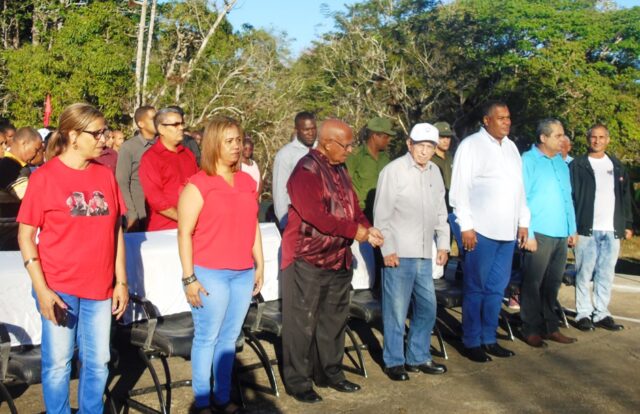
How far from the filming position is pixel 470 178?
6977 millimetres

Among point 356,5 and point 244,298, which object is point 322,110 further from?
point 244,298

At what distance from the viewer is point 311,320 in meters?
5.84

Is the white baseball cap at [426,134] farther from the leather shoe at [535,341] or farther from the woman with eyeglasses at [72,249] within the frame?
the woman with eyeglasses at [72,249]

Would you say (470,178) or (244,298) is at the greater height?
(470,178)

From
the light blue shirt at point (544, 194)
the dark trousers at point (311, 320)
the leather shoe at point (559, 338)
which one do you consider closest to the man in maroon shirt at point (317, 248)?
the dark trousers at point (311, 320)

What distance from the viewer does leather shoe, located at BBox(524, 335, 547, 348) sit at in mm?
7530

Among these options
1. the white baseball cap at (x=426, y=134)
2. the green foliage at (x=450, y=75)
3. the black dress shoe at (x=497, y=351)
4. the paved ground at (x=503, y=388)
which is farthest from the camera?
the green foliage at (x=450, y=75)

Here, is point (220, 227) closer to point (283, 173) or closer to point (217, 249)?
point (217, 249)

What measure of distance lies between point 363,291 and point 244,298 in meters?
2.44

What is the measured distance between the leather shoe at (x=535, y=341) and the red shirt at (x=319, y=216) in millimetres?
2610

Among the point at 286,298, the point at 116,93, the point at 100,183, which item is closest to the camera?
the point at 100,183

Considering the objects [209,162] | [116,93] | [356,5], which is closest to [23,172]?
[209,162]

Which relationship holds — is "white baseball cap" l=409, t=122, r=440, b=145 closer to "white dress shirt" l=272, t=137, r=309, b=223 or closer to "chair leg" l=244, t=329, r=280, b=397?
"white dress shirt" l=272, t=137, r=309, b=223

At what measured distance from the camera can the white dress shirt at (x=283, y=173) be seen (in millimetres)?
7051
